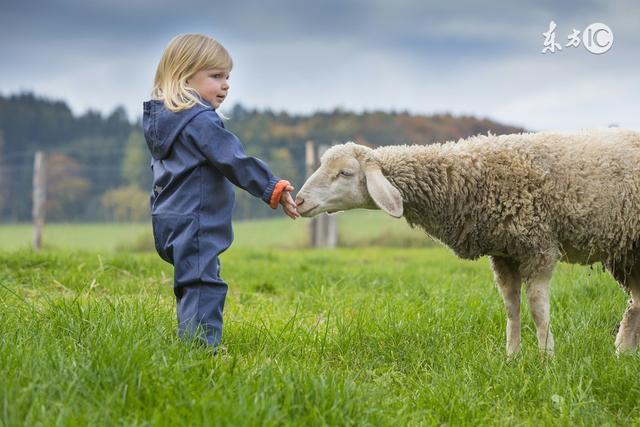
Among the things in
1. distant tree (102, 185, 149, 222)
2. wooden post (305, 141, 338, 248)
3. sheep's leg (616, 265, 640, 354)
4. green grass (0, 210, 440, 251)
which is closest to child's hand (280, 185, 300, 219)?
sheep's leg (616, 265, 640, 354)

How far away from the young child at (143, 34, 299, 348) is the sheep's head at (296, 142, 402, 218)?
0.21 m

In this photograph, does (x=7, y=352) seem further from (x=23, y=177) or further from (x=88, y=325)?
(x=23, y=177)

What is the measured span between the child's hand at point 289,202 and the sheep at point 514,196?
0.14m

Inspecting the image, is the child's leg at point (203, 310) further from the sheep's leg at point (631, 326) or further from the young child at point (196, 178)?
the sheep's leg at point (631, 326)

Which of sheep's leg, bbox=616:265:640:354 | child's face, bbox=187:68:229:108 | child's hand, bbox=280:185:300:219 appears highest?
child's face, bbox=187:68:229:108

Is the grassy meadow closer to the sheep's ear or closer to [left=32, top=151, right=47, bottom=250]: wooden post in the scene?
the sheep's ear

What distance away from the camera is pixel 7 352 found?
281 cm

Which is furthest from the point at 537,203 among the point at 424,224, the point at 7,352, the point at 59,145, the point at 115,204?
the point at 59,145

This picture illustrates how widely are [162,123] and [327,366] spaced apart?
1.45 meters

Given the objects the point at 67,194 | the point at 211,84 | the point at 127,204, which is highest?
the point at 211,84

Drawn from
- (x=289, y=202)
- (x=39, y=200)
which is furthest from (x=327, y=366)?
(x=39, y=200)

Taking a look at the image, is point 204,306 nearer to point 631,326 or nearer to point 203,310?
point 203,310

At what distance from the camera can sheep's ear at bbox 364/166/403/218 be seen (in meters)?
3.72

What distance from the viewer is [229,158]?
3471mm
